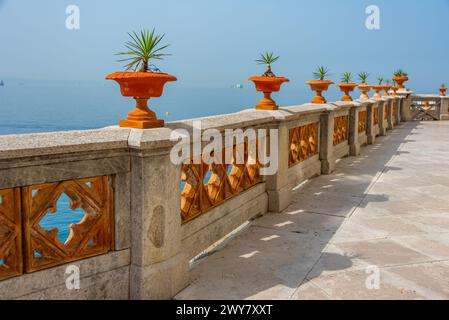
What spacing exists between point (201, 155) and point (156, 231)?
1212 mm

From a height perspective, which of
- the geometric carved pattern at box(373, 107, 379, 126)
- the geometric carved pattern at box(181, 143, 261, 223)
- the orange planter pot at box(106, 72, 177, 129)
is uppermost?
the orange planter pot at box(106, 72, 177, 129)

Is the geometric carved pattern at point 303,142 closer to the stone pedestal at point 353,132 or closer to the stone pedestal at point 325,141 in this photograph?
the stone pedestal at point 325,141

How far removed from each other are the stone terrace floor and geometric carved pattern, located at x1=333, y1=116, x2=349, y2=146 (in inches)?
91.8

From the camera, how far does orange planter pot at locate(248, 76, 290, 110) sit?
6.84m

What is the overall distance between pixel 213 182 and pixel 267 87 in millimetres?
2117

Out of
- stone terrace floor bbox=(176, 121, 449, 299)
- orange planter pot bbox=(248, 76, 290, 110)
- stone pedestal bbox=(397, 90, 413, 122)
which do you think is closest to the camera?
stone terrace floor bbox=(176, 121, 449, 299)

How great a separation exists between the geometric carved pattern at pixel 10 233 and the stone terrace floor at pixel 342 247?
1.47 m

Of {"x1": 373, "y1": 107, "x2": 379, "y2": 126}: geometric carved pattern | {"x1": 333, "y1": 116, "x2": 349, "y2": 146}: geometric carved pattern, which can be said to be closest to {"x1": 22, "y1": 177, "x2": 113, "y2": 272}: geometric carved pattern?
{"x1": 333, "y1": 116, "x2": 349, "y2": 146}: geometric carved pattern

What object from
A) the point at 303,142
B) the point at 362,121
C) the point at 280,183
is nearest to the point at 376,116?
the point at 362,121

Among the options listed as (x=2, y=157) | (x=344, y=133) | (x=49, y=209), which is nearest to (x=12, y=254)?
(x=49, y=209)

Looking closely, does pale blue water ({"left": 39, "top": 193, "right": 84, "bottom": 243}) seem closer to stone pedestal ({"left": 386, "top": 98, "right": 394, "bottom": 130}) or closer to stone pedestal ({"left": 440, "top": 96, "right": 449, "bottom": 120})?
stone pedestal ({"left": 386, "top": 98, "right": 394, "bottom": 130})

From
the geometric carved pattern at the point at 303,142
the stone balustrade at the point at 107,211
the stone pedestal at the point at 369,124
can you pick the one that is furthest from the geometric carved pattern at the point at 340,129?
the stone balustrade at the point at 107,211
